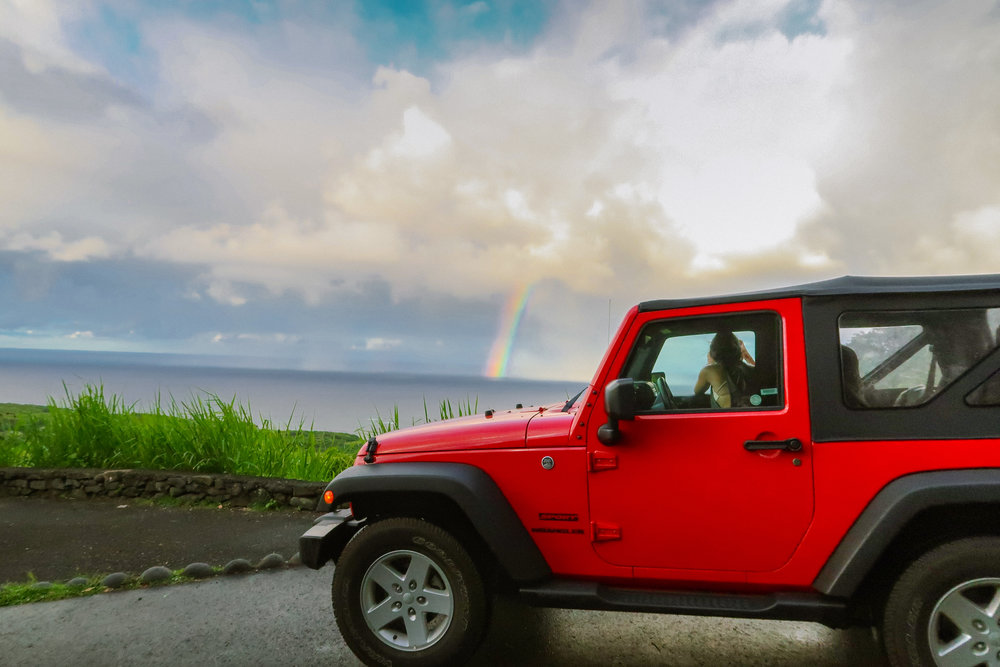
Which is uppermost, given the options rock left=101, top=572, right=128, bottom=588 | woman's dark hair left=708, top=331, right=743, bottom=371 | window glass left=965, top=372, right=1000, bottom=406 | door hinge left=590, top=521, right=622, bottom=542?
woman's dark hair left=708, top=331, right=743, bottom=371

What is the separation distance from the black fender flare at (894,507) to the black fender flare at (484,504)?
1335mm

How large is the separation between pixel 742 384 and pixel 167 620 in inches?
150

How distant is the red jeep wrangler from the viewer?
9.45ft

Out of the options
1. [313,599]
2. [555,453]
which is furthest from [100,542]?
[555,453]

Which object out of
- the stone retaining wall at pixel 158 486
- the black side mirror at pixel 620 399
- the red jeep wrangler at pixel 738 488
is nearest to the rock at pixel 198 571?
the red jeep wrangler at pixel 738 488

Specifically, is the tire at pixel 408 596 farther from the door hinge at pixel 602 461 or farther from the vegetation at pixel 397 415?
the vegetation at pixel 397 415

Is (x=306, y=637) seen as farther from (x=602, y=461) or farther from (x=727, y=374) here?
(x=727, y=374)

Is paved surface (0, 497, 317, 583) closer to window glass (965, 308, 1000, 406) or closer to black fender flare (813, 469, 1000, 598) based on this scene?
black fender flare (813, 469, 1000, 598)

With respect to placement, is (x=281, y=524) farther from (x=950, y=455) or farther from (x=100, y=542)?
(x=950, y=455)

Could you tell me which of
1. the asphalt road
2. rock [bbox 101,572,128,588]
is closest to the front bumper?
the asphalt road

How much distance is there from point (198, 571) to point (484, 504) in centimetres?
316

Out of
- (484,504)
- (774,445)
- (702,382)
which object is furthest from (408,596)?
(774,445)

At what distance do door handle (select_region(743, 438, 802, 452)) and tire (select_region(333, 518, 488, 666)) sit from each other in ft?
4.78

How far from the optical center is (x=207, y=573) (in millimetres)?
5273
